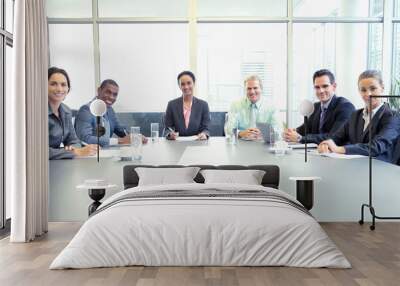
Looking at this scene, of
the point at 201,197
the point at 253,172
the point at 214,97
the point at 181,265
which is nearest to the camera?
the point at 181,265

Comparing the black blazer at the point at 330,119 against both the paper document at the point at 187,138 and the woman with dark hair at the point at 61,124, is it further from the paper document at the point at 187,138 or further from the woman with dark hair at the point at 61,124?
the woman with dark hair at the point at 61,124

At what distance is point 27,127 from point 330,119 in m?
3.65

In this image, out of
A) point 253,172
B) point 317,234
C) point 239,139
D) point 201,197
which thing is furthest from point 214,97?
point 317,234

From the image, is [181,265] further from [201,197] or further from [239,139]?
[239,139]

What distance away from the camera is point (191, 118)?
7637mm

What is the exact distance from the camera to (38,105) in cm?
656

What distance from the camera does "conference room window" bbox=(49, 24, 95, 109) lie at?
763 centimetres

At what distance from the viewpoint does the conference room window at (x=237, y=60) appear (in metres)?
7.62

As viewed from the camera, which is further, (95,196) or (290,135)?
(290,135)

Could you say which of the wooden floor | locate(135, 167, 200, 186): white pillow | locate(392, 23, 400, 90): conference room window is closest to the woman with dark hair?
locate(135, 167, 200, 186): white pillow

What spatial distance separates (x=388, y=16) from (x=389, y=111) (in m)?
1.20

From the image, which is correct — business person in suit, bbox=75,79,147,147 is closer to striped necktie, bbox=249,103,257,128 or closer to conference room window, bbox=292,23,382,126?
striped necktie, bbox=249,103,257,128

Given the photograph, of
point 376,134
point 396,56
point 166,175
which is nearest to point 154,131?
point 166,175

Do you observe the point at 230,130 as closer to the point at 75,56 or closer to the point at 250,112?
the point at 250,112
